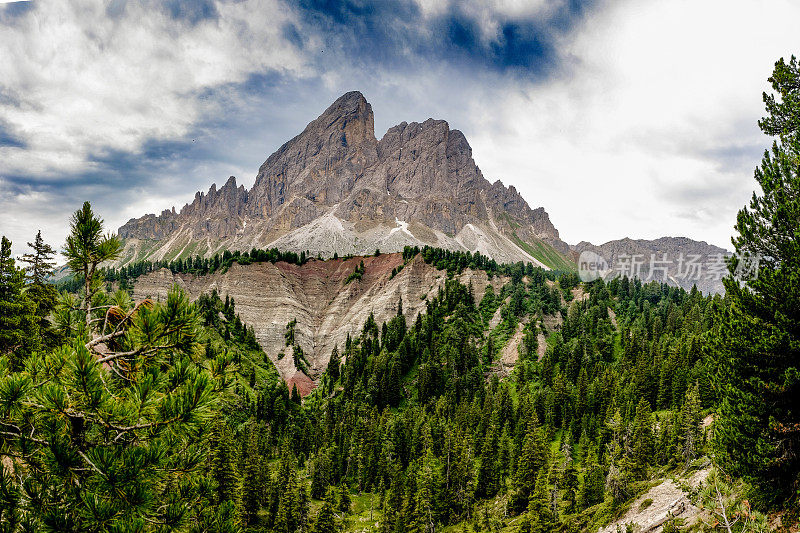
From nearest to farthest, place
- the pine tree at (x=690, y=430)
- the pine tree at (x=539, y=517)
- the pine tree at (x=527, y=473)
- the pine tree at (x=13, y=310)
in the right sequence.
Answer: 1. the pine tree at (x=13, y=310)
2. the pine tree at (x=539, y=517)
3. the pine tree at (x=690, y=430)
4. the pine tree at (x=527, y=473)

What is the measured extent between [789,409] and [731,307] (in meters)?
3.41

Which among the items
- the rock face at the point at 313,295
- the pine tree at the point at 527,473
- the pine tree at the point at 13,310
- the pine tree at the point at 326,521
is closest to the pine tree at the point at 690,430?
the pine tree at the point at 527,473

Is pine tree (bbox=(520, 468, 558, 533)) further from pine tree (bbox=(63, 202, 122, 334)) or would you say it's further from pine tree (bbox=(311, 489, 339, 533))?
pine tree (bbox=(63, 202, 122, 334))

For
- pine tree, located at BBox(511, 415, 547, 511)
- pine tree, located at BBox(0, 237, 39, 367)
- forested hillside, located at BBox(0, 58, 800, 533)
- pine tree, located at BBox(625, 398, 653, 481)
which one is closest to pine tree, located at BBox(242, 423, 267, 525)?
forested hillside, located at BBox(0, 58, 800, 533)

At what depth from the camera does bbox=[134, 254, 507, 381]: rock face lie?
136 metres

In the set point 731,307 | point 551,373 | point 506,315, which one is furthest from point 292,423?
point 731,307

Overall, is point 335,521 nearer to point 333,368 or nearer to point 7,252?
point 7,252

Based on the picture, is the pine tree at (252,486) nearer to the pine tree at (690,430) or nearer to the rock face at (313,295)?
the pine tree at (690,430)

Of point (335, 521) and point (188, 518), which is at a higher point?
point (188, 518)

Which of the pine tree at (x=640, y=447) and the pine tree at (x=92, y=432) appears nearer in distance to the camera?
the pine tree at (x=92, y=432)

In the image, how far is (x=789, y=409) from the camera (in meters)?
12.2

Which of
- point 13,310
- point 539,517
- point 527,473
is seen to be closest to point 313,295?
point 527,473

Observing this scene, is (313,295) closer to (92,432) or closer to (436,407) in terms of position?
(436,407)

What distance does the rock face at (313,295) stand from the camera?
136 m
